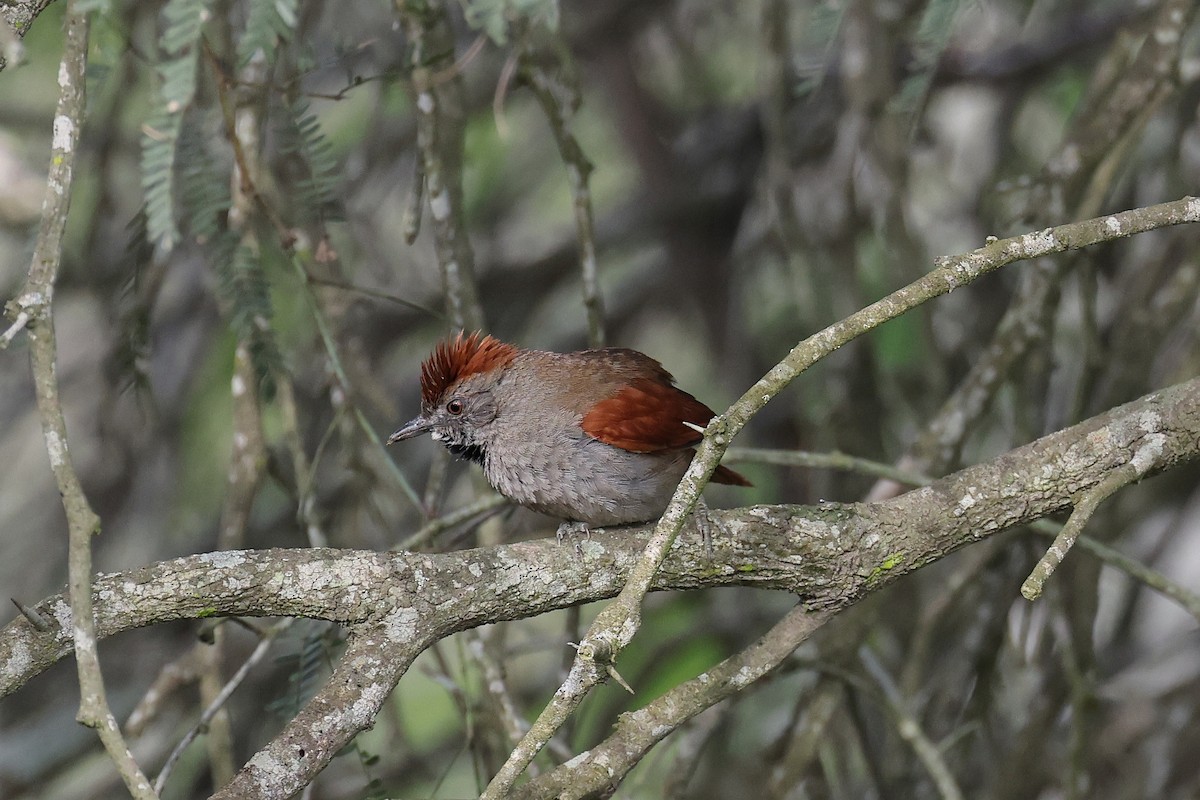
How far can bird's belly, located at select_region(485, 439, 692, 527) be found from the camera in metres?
3.58

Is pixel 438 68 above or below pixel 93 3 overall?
above

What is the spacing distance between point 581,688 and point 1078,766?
7.72 ft

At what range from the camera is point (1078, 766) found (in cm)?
384

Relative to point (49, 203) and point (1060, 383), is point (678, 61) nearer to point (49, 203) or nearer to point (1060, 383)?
point (1060, 383)

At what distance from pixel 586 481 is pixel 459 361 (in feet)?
1.94

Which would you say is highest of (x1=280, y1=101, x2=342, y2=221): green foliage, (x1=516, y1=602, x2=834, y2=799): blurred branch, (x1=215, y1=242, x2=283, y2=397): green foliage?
(x1=280, y1=101, x2=342, y2=221): green foliage

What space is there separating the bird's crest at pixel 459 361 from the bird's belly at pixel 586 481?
333 millimetres

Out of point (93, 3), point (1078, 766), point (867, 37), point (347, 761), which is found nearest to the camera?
point (93, 3)

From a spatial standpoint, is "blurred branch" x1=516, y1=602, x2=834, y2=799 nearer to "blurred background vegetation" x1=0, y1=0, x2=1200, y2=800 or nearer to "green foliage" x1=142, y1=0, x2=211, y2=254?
"blurred background vegetation" x1=0, y1=0, x2=1200, y2=800

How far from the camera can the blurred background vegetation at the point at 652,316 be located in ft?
12.0

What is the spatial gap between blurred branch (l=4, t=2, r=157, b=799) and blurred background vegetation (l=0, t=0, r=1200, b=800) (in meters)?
0.25

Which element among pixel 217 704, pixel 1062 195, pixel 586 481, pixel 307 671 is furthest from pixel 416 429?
pixel 1062 195

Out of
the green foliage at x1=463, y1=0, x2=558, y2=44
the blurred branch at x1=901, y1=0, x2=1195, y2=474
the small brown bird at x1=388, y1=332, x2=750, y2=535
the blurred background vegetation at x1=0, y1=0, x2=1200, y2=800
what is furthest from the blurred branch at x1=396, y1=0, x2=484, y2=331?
the blurred branch at x1=901, y1=0, x2=1195, y2=474

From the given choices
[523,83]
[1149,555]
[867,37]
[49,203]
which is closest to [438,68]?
[523,83]
